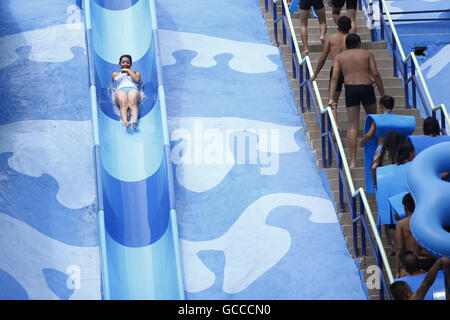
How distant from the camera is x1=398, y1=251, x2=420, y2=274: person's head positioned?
6.45m

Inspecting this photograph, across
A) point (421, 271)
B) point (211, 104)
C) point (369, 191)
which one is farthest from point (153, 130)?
point (421, 271)

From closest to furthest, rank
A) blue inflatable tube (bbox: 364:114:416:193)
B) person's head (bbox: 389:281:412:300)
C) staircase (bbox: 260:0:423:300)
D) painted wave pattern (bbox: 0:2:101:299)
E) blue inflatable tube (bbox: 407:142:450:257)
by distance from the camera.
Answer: blue inflatable tube (bbox: 407:142:450:257), person's head (bbox: 389:281:412:300), painted wave pattern (bbox: 0:2:101:299), blue inflatable tube (bbox: 364:114:416:193), staircase (bbox: 260:0:423:300)

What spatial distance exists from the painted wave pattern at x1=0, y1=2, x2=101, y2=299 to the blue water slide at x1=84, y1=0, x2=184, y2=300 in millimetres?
203

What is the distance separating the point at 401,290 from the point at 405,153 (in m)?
1.41

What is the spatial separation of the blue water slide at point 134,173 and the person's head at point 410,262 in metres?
2.03

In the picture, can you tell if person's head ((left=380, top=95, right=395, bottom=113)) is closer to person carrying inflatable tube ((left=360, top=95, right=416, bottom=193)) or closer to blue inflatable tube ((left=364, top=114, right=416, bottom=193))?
person carrying inflatable tube ((left=360, top=95, right=416, bottom=193))

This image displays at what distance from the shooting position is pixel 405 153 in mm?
7176

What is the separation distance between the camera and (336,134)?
7.96m

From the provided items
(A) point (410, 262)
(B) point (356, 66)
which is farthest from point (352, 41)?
(A) point (410, 262)

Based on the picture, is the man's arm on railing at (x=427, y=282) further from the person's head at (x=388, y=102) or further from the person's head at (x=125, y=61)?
the person's head at (x=125, y=61)

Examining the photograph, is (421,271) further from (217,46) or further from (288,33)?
(217,46)

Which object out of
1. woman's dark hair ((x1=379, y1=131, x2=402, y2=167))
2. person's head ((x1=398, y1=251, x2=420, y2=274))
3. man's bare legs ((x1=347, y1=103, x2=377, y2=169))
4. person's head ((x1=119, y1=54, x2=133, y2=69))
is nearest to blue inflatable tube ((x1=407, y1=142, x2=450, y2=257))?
person's head ((x1=398, y1=251, x2=420, y2=274))

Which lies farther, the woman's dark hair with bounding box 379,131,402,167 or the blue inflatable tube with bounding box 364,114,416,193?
the blue inflatable tube with bounding box 364,114,416,193
